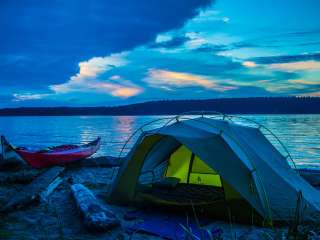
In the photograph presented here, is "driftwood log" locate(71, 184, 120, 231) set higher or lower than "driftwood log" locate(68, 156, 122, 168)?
higher

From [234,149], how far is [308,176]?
18.9ft

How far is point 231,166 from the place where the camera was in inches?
300

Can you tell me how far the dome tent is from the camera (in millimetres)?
7488

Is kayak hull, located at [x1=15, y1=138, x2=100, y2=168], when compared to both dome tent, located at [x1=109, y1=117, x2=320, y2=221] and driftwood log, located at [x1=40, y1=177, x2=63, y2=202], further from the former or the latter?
dome tent, located at [x1=109, y1=117, x2=320, y2=221]

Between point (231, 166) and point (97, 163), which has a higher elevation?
point (231, 166)

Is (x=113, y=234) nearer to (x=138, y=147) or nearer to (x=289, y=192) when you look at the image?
(x=138, y=147)

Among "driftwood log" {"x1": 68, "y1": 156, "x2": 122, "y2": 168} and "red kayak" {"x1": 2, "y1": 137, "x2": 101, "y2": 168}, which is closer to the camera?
"red kayak" {"x1": 2, "y1": 137, "x2": 101, "y2": 168}

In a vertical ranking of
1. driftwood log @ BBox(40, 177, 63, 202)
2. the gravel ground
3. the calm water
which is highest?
driftwood log @ BBox(40, 177, 63, 202)

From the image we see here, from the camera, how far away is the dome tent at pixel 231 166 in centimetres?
749

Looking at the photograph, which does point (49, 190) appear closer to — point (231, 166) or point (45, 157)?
point (45, 157)

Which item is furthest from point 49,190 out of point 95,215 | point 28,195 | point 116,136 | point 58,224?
point 116,136

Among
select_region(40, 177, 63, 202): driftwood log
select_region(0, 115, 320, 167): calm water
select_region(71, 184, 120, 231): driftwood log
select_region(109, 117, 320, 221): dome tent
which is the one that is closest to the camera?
select_region(71, 184, 120, 231): driftwood log

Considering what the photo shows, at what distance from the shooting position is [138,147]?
29.5ft

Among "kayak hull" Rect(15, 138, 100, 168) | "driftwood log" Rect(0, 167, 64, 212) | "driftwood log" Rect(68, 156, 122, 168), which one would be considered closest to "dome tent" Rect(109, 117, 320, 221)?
"driftwood log" Rect(0, 167, 64, 212)
